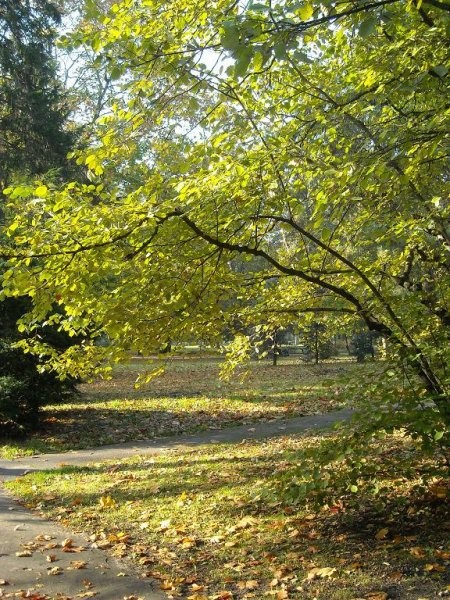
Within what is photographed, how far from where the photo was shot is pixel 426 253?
657 centimetres

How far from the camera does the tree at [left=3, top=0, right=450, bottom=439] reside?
3.87 m

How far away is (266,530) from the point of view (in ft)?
17.7

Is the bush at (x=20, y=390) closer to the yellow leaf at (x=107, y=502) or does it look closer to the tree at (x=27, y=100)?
the yellow leaf at (x=107, y=502)

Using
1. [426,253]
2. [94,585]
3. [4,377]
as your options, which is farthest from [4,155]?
[94,585]

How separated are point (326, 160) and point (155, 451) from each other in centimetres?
611

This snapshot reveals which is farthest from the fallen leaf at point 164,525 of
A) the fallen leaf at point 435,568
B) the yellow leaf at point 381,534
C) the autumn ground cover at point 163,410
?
the autumn ground cover at point 163,410

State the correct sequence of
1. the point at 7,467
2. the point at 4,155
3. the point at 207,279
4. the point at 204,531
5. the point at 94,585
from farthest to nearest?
the point at 4,155 → the point at 7,467 → the point at 204,531 → the point at 207,279 → the point at 94,585

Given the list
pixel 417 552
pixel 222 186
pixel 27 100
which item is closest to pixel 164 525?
pixel 417 552

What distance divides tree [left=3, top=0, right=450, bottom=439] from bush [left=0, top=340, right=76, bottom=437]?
21.8ft

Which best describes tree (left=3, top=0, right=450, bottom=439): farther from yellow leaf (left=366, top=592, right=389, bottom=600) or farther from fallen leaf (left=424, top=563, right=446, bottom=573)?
yellow leaf (left=366, top=592, right=389, bottom=600)

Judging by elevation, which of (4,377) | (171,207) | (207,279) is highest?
(171,207)

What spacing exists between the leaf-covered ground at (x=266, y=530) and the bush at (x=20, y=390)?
11.8 feet

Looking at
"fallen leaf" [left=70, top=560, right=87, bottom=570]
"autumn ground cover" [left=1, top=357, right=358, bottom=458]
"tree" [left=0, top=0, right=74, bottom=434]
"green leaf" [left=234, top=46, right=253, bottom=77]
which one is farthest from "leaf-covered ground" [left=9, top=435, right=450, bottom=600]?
"tree" [left=0, top=0, right=74, bottom=434]

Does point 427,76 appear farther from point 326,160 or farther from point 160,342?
point 160,342
